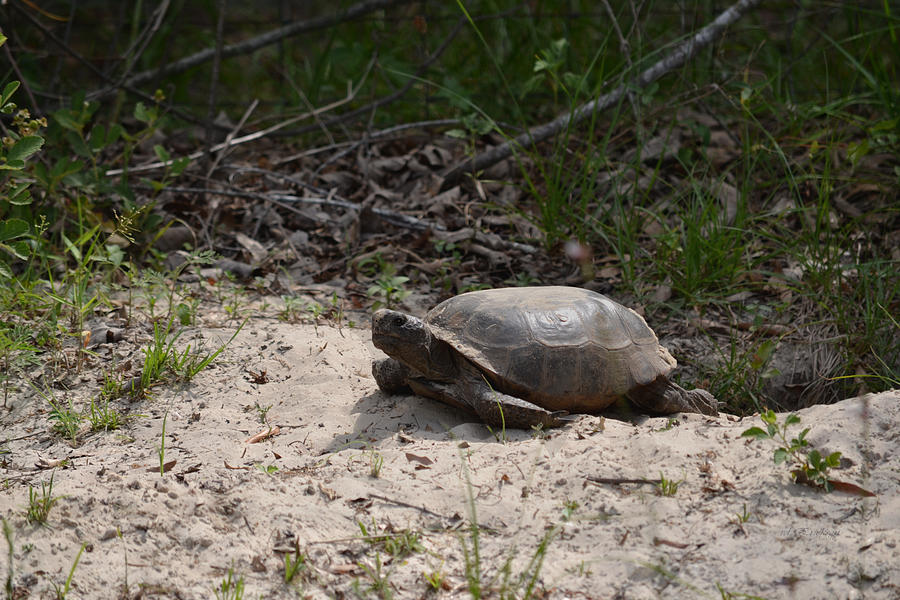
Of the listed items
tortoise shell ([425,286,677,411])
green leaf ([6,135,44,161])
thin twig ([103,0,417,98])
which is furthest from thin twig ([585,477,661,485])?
thin twig ([103,0,417,98])

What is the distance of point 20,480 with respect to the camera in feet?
8.84

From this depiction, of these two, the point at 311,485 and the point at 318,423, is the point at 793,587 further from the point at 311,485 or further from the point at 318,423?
the point at 318,423

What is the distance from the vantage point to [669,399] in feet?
11.3

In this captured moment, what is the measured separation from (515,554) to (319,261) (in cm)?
312

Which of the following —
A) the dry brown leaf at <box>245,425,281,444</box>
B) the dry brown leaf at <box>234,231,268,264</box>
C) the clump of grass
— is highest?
the clump of grass

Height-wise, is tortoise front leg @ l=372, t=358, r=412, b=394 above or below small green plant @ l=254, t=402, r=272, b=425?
above

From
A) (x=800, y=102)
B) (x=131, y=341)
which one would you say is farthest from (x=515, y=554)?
(x=800, y=102)

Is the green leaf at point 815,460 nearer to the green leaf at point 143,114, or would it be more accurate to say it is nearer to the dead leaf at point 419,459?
the dead leaf at point 419,459

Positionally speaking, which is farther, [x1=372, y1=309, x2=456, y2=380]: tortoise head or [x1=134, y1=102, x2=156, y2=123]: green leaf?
[x1=134, y1=102, x2=156, y2=123]: green leaf

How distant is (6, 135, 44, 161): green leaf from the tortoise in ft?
5.42

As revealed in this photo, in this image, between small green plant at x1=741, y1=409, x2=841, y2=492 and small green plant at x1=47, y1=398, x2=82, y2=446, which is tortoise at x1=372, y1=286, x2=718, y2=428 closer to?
small green plant at x1=741, y1=409, x2=841, y2=492

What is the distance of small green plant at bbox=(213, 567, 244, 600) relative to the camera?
2074 mm
